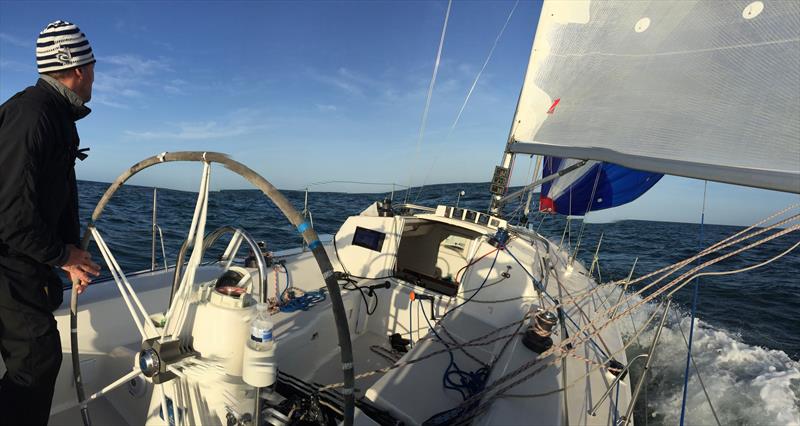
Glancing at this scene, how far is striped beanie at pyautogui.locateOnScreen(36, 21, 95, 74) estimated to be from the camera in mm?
1628

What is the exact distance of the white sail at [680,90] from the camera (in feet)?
5.49

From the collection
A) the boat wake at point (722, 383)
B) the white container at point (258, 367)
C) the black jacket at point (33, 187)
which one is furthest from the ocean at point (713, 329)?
the black jacket at point (33, 187)

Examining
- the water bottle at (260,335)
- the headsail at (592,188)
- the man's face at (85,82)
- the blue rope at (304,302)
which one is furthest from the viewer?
the headsail at (592,188)

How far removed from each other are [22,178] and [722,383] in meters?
7.08

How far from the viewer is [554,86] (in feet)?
11.0

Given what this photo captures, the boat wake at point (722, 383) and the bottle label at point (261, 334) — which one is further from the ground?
the bottle label at point (261, 334)

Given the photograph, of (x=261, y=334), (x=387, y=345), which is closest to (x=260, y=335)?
(x=261, y=334)

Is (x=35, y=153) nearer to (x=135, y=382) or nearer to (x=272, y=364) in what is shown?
(x=272, y=364)

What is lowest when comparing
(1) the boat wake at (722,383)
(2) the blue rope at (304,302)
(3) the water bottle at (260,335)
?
(1) the boat wake at (722,383)

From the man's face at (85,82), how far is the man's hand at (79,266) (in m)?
0.74

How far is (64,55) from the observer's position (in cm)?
166

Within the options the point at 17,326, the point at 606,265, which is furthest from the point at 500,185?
the point at 606,265

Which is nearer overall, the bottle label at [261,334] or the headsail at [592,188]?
the bottle label at [261,334]

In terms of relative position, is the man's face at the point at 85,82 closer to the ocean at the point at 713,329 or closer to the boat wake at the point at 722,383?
the ocean at the point at 713,329
